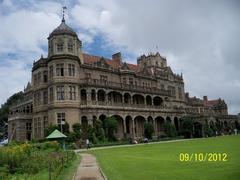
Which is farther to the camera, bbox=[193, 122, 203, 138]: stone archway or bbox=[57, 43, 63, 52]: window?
bbox=[193, 122, 203, 138]: stone archway

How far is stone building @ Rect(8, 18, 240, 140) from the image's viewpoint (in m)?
48.2

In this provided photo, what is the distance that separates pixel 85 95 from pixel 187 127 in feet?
82.6

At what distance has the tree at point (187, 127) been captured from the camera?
66.4 metres

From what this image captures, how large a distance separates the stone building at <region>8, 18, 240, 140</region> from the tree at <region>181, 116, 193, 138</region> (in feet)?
7.18

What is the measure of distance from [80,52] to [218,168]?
143 ft

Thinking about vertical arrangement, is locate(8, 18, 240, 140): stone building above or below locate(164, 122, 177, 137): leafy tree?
above

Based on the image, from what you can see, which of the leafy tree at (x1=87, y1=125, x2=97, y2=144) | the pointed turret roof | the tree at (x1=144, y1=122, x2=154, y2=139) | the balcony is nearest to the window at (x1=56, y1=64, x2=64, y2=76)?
the balcony

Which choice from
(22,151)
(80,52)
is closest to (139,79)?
(80,52)

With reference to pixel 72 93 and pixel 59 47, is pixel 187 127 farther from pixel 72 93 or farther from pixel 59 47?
pixel 59 47

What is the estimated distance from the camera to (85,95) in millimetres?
52938

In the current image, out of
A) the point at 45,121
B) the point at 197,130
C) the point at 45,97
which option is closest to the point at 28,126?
the point at 45,121

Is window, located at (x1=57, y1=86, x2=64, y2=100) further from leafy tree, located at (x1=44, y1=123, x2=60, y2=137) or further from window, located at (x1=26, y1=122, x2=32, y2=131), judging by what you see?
window, located at (x1=26, y1=122, x2=32, y2=131)
